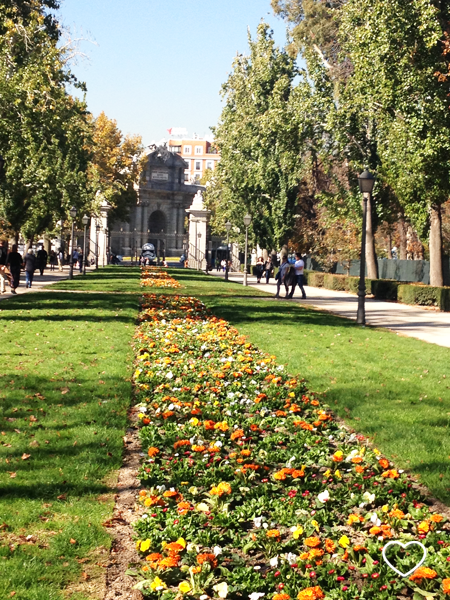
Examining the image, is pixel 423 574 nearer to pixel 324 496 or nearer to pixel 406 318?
pixel 324 496

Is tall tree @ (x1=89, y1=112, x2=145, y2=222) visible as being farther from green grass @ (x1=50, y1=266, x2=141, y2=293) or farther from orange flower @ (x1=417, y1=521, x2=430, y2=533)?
orange flower @ (x1=417, y1=521, x2=430, y2=533)

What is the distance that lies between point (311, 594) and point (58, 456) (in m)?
2.84

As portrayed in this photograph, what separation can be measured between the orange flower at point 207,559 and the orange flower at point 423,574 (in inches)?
39.6

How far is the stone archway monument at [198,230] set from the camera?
2389 inches

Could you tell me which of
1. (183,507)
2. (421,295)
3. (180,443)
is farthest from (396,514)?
(421,295)

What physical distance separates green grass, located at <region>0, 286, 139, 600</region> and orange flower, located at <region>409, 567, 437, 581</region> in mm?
1579

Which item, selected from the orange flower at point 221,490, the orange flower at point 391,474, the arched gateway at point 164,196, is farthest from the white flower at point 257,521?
the arched gateway at point 164,196

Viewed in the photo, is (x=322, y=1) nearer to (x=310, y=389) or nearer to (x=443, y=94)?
(x=443, y=94)

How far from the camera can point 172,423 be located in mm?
7422

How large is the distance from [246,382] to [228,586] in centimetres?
566

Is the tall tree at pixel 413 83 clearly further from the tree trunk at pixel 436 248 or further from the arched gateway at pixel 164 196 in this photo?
the arched gateway at pixel 164 196

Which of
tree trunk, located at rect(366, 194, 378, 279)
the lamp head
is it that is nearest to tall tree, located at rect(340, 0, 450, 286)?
the lamp head

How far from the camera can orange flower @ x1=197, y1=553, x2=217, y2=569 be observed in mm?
4234

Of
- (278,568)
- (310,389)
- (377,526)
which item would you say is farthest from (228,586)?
(310,389)
